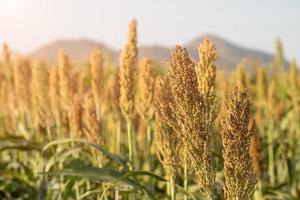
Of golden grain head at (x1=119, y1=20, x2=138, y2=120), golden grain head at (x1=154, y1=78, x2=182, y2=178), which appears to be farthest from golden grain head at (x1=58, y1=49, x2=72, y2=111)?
golden grain head at (x1=154, y1=78, x2=182, y2=178)

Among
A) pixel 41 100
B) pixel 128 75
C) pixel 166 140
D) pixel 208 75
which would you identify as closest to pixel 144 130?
pixel 41 100

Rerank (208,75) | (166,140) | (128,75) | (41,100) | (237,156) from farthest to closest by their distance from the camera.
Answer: (41,100), (128,75), (166,140), (208,75), (237,156)

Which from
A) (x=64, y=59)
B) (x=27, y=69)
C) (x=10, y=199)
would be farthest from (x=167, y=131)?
(x=27, y=69)

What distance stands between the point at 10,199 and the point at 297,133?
3.65 m

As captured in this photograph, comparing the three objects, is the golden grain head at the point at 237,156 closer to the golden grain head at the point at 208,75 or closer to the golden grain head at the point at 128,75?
the golden grain head at the point at 208,75

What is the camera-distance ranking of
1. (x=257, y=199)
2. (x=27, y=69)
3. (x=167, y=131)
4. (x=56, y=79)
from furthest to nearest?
(x=27, y=69) → (x=56, y=79) → (x=257, y=199) → (x=167, y=131)

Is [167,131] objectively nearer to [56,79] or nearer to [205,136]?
[205,136]

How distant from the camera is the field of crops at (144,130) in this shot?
1.83m

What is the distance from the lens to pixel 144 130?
5598 millimetres

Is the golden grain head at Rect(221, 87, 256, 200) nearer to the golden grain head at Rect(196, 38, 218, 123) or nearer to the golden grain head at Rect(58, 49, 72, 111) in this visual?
the golden grain head at Rect(196, 38, 218, 123)

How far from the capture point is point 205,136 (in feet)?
6.04

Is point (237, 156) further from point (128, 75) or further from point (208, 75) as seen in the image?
point (128, 75)

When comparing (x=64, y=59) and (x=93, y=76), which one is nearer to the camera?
(x=93, y=76)

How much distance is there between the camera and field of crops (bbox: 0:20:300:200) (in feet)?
6.01
